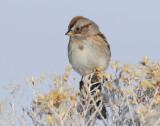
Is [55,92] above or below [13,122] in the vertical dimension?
above

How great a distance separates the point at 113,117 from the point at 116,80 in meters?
0.59

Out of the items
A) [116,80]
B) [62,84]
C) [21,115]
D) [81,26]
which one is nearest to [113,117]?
[116,80]

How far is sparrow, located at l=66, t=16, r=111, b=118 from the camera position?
24.1 feet

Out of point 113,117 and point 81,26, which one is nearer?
point 113,117

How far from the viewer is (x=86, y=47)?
7340 millimetres

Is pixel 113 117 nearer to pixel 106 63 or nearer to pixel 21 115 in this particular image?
pixel 21 115

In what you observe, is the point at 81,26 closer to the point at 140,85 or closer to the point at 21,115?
the point at 140,85

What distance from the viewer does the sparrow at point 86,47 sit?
24.1 feet

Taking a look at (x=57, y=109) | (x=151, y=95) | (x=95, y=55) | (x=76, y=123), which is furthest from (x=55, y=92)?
(x=95, y=55)

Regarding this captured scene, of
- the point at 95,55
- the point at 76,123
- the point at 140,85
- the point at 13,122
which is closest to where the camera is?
the point at 76,123

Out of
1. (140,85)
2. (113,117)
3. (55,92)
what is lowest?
(113,117)

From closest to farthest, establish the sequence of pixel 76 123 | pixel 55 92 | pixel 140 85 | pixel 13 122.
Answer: pixel 55 92 < pixel 76 123 < pixel 13 122 < pixel 140 85

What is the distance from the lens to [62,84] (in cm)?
548

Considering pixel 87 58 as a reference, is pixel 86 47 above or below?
above
